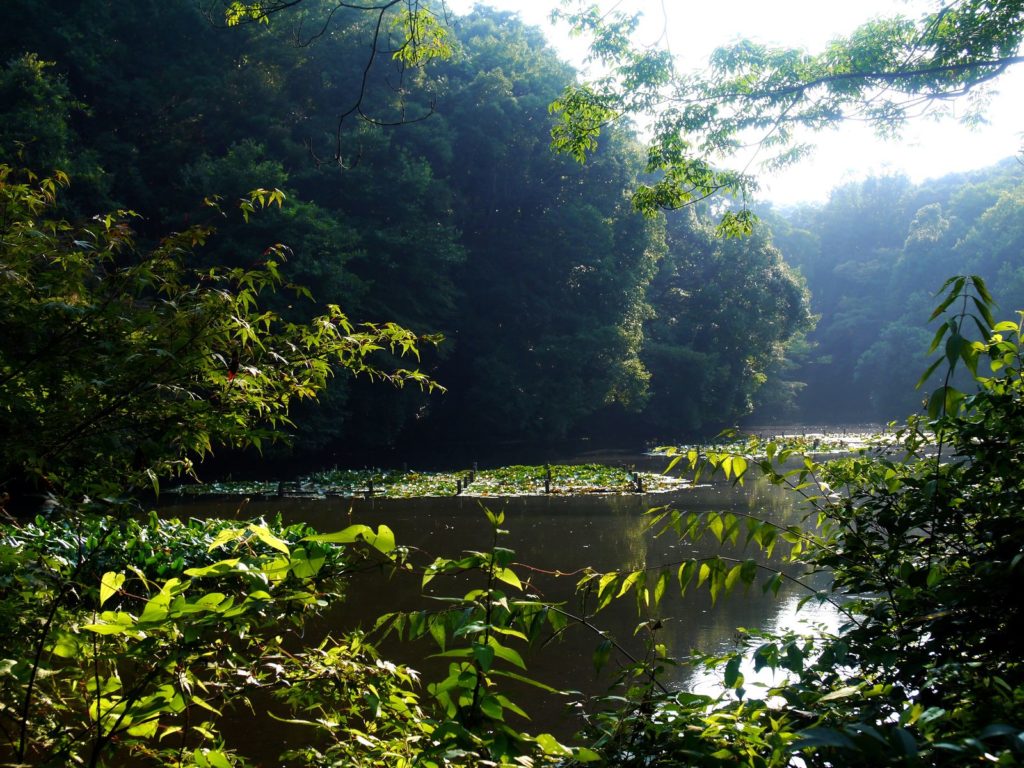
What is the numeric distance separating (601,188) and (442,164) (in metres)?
5.91

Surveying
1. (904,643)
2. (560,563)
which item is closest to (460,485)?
(560,563)

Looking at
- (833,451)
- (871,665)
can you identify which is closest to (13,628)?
(871,665)

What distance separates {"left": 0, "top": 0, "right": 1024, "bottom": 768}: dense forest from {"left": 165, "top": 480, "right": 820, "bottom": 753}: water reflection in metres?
0.09

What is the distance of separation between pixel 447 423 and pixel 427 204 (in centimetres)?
A: 793

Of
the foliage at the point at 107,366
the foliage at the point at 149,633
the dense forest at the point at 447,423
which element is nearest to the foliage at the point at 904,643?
the dense forest at the point at 447,423

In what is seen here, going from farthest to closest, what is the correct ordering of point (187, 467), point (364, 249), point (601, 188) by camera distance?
point (601, 188), point (364, 249), point (187, 467)

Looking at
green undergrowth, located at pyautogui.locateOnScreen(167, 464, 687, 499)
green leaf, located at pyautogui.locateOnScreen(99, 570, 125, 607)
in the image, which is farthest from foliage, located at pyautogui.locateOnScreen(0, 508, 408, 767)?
green undergrowth, located at pyautogui.locateOnScreen(167, 464, 687, 499)

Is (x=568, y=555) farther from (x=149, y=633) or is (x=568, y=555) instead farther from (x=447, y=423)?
(x=447, y=423)

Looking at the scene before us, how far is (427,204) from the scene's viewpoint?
2353cm

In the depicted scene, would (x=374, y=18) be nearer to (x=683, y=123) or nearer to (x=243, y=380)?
(x=683, y=123)

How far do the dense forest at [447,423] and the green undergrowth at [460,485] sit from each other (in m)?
0.17

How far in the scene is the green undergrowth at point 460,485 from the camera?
1398 centimetres

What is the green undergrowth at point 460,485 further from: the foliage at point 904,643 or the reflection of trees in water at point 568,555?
the foliage at point 904,643

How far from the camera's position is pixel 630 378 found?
28.1m
